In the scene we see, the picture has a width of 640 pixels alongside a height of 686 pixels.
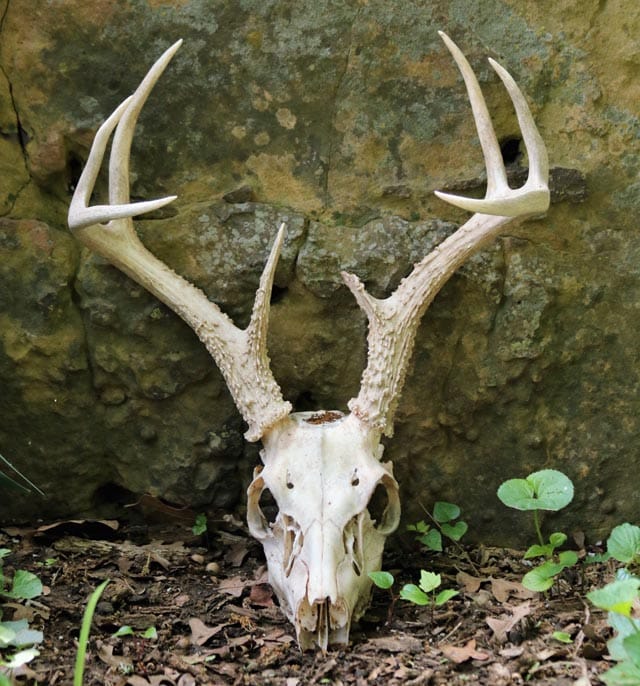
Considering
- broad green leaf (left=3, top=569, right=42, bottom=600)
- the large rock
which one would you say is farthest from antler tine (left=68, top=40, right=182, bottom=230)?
broad green leaf (left=3, top=569, right=42, bottom=600)

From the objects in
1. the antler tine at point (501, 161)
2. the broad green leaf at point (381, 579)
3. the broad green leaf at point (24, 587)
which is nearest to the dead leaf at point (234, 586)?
the broad green leaf at point (381, 579)

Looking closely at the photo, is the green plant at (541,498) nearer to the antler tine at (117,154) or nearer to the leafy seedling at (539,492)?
the leafy seedling at (539,492)

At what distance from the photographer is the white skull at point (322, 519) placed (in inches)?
110

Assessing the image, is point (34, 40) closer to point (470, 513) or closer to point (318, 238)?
point (318, 238)

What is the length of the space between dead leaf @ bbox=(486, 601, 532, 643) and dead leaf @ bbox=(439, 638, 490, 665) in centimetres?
9

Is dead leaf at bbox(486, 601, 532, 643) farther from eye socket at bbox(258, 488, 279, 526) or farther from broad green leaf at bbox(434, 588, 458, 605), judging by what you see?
eye socket at bbox(258, 488, 279, 526)

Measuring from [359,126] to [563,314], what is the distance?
1.10m

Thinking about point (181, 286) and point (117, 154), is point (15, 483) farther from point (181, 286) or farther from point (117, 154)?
point (117, 154)

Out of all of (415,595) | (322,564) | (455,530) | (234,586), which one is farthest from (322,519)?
(455,530)

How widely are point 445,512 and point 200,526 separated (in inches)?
39.5

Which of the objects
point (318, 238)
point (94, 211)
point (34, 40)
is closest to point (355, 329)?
point (318, 238)

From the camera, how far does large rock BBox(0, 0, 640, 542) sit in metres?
3.56

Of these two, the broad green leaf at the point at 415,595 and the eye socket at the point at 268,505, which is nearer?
the broad green leaf at the point at 415,595

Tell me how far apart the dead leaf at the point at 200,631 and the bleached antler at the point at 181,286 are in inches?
26.1
